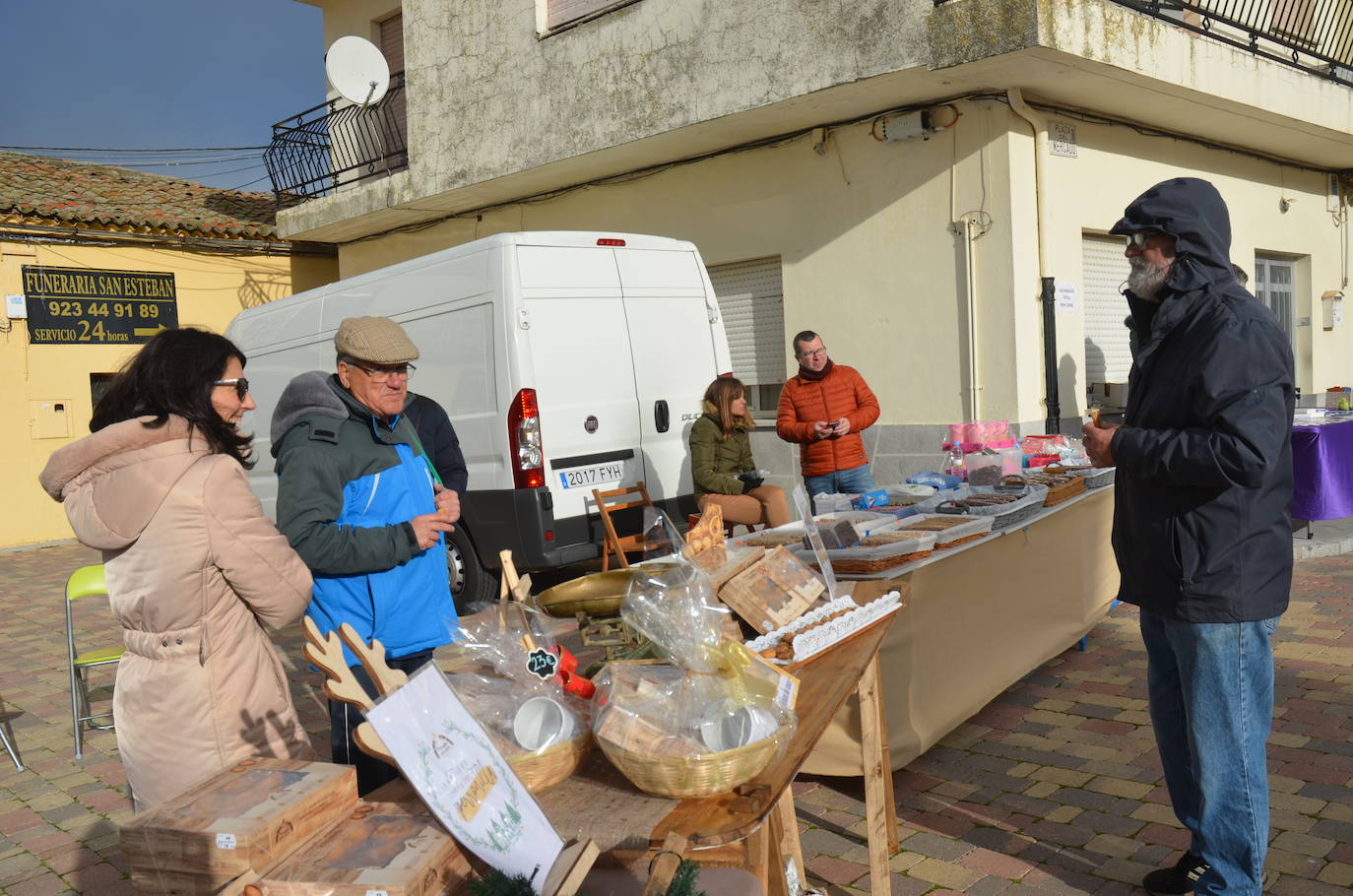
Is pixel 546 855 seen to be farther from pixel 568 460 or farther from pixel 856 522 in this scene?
pixel 568 460

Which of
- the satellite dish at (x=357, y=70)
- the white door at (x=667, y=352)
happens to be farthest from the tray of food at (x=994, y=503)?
the satellite dish at (x=357, y=70)

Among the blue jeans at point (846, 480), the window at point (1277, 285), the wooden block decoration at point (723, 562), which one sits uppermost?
the window at point (1277, 285)

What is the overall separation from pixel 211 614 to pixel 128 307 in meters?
15.0

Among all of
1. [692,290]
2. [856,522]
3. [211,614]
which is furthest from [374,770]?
[692,290]

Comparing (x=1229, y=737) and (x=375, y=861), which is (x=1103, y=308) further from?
(x=375, y=861)

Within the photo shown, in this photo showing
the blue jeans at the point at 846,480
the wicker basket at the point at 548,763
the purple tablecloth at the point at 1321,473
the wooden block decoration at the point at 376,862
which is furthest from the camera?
the purple tablecloth at the point at 1321,473

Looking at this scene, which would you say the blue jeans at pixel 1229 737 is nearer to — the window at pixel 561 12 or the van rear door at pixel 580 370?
the van rear door at pixel 580 370

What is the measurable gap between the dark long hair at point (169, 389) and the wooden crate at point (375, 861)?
132cm

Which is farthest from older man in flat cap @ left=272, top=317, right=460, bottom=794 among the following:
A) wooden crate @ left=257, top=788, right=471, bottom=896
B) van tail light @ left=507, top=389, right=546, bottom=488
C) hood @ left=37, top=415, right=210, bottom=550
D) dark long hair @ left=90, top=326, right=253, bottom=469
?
van tail light @ left=507, top=389, right=546, bottom=488

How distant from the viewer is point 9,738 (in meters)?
5.38

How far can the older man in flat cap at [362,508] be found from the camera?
2.97m

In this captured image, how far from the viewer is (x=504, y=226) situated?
12938 mm

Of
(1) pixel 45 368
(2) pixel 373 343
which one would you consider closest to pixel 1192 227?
(2) pixel 373 343

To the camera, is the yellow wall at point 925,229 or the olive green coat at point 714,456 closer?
the olive green coat at point 714,456
